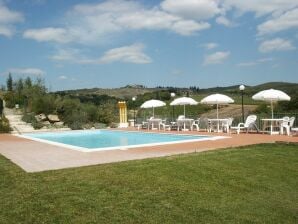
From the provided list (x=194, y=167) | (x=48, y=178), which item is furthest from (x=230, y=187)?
(x=48, y=178)

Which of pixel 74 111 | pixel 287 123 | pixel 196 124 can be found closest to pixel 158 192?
pixel 287 123

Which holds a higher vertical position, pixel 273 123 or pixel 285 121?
pixel 285 121

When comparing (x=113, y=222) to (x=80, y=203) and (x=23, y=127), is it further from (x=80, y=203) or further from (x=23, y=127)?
(x=23, y=127)

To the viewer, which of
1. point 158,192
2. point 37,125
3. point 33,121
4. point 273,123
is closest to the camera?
point 158,192

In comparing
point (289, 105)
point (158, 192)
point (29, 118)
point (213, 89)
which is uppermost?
point (213, 89)

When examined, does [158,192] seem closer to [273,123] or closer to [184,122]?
[273,123]

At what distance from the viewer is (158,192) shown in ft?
19.9

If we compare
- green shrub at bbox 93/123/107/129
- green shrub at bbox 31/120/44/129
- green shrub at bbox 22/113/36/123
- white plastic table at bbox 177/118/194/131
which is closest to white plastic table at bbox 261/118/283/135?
white plastic table at bbox 177/118/194/131

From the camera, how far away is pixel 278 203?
5.69 meters

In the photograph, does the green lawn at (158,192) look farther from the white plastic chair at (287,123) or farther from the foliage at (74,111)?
the foliage at (74,111)

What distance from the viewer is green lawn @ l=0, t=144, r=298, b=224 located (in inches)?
199

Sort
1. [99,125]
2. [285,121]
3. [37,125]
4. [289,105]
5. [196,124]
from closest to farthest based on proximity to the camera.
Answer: [285,121]
[196,124]
[37,125]
[99,125]
[289,105]

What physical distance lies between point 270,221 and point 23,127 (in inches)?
882

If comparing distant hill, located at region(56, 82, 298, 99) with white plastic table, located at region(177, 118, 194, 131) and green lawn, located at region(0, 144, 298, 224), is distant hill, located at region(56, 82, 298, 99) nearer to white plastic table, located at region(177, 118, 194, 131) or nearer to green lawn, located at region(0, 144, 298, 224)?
white plastic table, located at region(177, 118, 194, 131)
